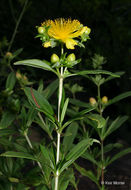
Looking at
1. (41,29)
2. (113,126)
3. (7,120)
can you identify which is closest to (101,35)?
(113,126)

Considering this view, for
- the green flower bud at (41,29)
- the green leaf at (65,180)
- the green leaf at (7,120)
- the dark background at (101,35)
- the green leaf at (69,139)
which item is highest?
the dark background at (101,35)

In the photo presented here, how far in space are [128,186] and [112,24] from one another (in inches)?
49.9

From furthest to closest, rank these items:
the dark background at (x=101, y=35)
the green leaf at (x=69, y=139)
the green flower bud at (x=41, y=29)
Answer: the dark background at (x=101, y=35)
the green leaf at (x=69, y=139)
the green flower bud at (x=41, y=29)

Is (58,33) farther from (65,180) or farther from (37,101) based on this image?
(65,180)

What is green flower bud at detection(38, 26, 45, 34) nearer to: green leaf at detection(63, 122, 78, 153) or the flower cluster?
the flower cluster

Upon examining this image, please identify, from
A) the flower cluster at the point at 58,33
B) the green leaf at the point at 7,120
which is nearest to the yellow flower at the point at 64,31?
the flower cluster at the point at 58,33

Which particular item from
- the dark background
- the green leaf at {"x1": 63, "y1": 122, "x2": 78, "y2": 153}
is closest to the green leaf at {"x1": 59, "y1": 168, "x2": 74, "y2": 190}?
the green leaf at {"x1": 63, "y1": 122, "x2": 78, "y2": 153}

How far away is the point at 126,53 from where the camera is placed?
5.81 ft

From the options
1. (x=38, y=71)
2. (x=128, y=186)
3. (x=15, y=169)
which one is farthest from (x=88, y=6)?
(x=15, y=169)

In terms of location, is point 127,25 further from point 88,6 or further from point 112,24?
point 88,6

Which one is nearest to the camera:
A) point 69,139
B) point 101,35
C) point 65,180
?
point 65,180

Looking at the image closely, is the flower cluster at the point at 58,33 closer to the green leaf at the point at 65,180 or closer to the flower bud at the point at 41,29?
the flower bud at the point at 41,29

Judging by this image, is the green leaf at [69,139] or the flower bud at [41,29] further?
the green leaf at [69,139]

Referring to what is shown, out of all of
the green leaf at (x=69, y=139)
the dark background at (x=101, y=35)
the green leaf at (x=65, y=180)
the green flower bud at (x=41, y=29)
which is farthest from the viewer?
the dark background at (x=101, y=35)
